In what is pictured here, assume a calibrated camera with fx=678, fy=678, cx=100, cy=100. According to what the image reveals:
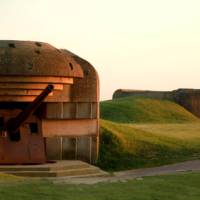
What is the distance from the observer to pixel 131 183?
12.6 metres

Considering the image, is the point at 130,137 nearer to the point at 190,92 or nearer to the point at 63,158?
the point at 63,158

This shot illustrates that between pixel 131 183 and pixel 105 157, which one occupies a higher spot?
pixel 131 183

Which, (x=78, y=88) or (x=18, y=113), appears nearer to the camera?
(x=18, y=113)

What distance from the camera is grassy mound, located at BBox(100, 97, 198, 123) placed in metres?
36.2

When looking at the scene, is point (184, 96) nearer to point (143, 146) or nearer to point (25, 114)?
point (143, 146)

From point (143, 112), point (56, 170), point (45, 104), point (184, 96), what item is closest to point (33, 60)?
point (45, 104)

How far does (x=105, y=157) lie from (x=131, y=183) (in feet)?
27.5

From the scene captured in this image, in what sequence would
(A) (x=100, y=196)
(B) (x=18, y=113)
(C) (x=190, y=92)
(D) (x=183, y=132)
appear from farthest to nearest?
(C) (x=190, y=92) → (D) (x=183, y=132) → (B) (x=18, y=113) → (A) (x=100, y=196)

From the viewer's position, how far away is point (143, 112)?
37344 mm

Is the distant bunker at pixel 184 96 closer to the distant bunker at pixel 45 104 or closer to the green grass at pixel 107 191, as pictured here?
the distant bunker at pixel 45 104

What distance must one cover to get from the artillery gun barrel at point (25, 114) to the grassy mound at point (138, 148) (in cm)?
364

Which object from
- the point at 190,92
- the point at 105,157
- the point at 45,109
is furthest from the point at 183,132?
the point at 190,92

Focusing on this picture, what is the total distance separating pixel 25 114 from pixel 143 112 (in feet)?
65.9

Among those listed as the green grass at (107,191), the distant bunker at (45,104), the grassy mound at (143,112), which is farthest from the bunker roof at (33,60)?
the grassy mound at (143,112)
